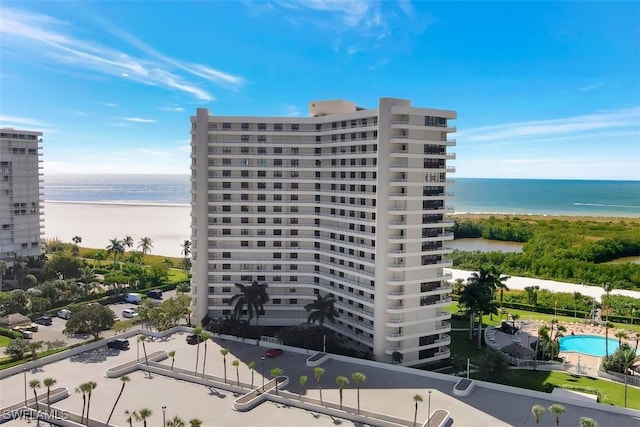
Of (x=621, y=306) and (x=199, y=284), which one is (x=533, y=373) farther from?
(x=199, y=284)

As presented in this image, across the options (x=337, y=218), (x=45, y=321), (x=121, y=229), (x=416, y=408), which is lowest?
(x=45, y=321)

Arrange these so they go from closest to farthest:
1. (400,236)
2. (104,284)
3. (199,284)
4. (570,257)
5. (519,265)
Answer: (400,236)
(199,284)
(104,284)
(519,265)
(570,257)

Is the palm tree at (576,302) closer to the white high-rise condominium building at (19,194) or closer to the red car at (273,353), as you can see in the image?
the red car at (273,353)

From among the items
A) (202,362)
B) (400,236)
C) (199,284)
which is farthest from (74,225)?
(400,236)

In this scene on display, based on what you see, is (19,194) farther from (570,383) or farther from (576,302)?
(576,302)

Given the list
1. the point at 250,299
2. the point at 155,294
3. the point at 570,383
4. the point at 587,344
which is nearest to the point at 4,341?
the point at 155,294

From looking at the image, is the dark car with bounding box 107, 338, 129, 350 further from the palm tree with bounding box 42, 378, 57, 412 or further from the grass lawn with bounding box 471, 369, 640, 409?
the grass lawn with bounding box 471, 369, 640, 409

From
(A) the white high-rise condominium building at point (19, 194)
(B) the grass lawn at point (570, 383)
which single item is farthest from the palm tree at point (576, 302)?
(A) the white high-rise condominium building at point (19, 194)
